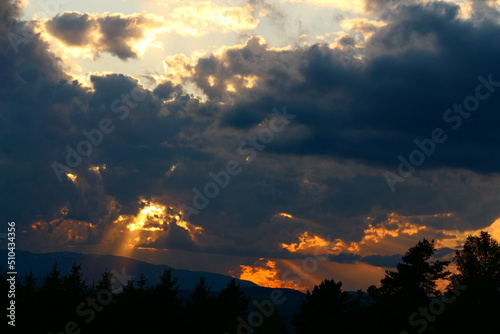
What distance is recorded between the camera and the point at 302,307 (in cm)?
7600

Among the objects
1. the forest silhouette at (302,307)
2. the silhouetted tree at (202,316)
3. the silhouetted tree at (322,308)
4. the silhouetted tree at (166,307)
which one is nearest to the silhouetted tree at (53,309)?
the forest silhouette at (302,307)

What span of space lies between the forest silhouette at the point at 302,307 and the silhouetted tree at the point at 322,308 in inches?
5.0

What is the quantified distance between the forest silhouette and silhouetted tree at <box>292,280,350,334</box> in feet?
0.42

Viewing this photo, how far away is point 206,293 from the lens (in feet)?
236

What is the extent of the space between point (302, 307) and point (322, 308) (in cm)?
273

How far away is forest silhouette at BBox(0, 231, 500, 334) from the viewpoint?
60.3 metres

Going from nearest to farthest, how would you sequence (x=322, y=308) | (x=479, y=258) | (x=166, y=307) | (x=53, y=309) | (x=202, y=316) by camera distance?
(x=53, y=309) → (x=166, y=307) → (x=202, y=316) → (x=322, y=308) → (x=479, y=258)

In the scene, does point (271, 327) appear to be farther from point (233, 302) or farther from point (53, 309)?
point (53, 309)

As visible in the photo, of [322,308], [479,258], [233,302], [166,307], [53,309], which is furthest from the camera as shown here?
[479,258]

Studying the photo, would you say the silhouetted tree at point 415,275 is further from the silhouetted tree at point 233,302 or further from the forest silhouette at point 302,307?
the silhouetted tree at point 233,302

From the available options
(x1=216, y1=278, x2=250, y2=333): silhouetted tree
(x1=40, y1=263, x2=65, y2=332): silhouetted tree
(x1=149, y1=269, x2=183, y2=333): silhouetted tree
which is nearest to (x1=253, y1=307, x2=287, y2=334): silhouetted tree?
(x1=216, y1=278, x2=250, y2=333): silhouetted tree

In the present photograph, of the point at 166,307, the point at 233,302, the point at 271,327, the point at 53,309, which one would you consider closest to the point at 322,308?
the point at 271,327

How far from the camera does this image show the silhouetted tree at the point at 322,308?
74.4 metres

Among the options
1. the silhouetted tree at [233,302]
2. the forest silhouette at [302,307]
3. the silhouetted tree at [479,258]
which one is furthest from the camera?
the silhouetted tree at [479,258]
